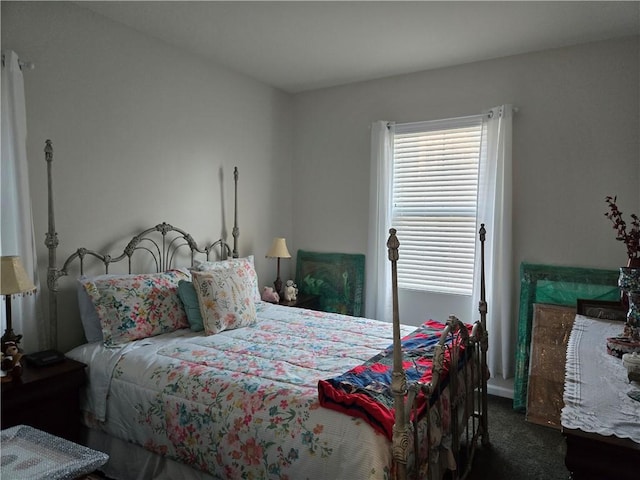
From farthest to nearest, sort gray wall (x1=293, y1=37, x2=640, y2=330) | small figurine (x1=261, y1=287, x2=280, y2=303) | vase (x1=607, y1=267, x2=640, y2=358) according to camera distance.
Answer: small figurine (x1=261, y1=287, x2=280, y2=303), gray wall (x1=293, y1=37, x2=640, y2=330), vase (x1=607, y1=267, x2=640, y2=358)

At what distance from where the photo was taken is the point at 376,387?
1.69m

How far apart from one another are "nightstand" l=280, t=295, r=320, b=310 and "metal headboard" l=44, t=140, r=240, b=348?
0.67 m

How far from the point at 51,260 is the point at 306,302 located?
84.9 inches

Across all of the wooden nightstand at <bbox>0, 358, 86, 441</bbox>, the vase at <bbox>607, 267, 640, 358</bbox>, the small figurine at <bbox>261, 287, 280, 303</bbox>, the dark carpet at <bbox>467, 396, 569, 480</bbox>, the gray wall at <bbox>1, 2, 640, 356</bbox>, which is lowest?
the dark carpet at <bbox>467, 396, 569, 480</bbox>

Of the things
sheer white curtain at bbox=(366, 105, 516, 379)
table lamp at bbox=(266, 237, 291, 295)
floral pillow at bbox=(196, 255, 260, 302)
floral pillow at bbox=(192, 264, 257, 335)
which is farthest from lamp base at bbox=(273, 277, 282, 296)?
sheer white curtain at bbox=(366, 105, 516, 379)

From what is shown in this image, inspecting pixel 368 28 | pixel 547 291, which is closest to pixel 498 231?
pixel 547 291

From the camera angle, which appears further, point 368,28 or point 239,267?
point 239,267

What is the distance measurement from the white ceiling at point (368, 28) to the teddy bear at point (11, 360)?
6.63 feet

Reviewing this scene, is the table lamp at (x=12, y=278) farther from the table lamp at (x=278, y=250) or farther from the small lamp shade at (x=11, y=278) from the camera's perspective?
the table lamp at (x=278, y=250)

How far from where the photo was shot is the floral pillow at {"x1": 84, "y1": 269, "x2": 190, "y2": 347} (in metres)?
2.37

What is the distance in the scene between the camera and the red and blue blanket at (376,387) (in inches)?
59.7

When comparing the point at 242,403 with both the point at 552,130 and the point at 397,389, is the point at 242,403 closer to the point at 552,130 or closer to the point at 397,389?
the point at 397,389

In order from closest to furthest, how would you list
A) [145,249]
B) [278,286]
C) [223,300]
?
[223,300]
[145,249]
[278,286]

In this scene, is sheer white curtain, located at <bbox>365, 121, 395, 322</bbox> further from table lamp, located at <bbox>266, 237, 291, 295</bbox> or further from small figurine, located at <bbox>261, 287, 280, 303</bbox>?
small figurine, located at <bbox>261, 287, 280, 303</bbox>
